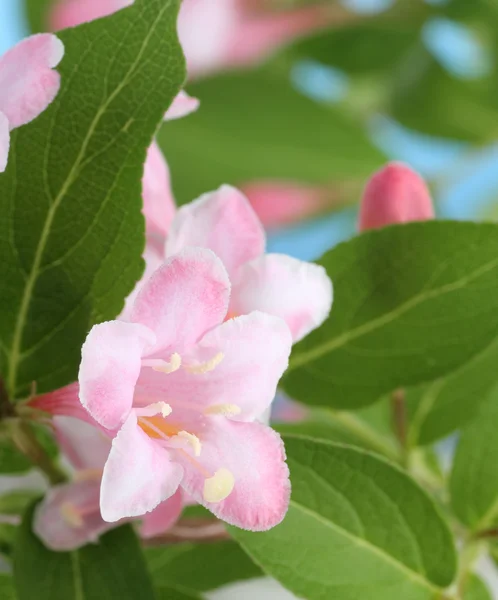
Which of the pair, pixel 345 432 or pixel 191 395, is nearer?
pixel 191 395

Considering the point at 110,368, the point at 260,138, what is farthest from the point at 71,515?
the point at 260,138

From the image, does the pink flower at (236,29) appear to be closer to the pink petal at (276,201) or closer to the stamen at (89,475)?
the pink petal at (276,201)

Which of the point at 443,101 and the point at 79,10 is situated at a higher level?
the point at 79,10

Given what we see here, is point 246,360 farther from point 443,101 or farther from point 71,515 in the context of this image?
point 443,101

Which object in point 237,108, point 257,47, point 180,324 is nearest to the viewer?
point 180,324

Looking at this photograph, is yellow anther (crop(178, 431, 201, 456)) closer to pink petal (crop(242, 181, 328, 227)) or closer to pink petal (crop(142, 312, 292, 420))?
pink petal (crop(142, 312, 292, 420))

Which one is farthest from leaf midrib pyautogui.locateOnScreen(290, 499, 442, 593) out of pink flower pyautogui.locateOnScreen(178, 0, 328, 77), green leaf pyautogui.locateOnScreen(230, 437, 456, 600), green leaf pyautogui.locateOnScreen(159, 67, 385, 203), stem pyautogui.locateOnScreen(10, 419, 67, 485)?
pink flower pyautogui.locateOnScreen(178, 0, 328, 77)

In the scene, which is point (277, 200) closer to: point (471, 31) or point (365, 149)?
point (365, 149)

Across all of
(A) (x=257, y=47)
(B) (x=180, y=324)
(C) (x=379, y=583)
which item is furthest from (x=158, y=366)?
(A) (x=257, y=47)
